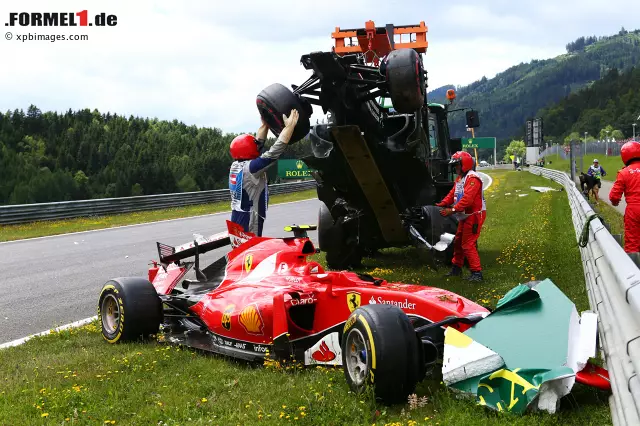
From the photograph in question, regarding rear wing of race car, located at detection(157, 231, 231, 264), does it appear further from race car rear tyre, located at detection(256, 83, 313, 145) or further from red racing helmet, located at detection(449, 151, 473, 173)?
red racing helmet, located at detection(449, 151, 473, 173)

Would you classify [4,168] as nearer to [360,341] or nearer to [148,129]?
[148,129]

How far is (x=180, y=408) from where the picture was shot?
4844mm

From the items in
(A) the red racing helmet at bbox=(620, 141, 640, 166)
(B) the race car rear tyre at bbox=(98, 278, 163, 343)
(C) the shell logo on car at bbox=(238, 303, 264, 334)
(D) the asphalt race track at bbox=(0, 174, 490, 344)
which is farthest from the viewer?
(A) the red racing helmet at bbox=(620, 141, 640, 166)

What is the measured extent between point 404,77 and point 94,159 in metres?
46.3

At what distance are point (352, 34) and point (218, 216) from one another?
55.2ft

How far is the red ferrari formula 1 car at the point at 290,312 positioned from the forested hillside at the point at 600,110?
12702cm

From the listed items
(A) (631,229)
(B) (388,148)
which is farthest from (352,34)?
→ (A) (631,229)

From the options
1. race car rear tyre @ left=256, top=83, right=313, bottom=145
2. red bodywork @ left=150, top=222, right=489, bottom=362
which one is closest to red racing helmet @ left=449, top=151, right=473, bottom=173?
race car rear tyre @ left=256, top=83, right=313, bottom=145

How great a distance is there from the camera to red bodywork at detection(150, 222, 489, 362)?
5387 millimetres

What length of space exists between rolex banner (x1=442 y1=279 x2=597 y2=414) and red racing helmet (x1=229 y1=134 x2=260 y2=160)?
370 cm

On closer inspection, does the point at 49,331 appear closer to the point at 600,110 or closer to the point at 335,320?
the point at 335,320

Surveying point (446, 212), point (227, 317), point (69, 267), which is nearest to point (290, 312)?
point (227, 317)

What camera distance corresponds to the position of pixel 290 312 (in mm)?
5746

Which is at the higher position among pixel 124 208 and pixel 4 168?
pixel 4 168
